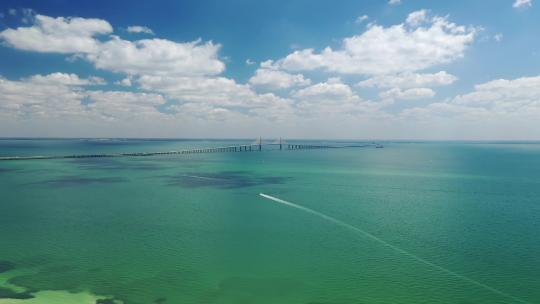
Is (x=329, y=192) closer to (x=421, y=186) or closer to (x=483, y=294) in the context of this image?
(x=421, y=186)

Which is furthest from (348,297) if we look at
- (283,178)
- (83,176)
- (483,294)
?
(83,176)

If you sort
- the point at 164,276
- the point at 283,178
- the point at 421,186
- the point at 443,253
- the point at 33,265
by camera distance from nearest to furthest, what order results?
the point at 164,276 < the point at 33,265 < the point at 443,253 < the point at 421,186 < the point at 283,178

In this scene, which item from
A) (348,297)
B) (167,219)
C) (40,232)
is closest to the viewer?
(348,297)

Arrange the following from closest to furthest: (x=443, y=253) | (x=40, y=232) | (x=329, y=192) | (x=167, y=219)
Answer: (x=443, y=253) < (x=40, y=232) < (x=167, y=219) < (x=329, y=192)

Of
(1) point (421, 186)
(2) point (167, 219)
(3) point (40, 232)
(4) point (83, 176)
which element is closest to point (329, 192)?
(1) point (421, 186)

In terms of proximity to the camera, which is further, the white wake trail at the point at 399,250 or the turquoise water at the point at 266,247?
the white wake trail at the point at 399,250

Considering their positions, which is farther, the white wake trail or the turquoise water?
the white wake trail

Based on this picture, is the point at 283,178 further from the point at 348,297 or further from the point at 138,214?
the point at 348,297

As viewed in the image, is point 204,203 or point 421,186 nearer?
point 204,203

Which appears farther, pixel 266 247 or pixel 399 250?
pixel 266 247
